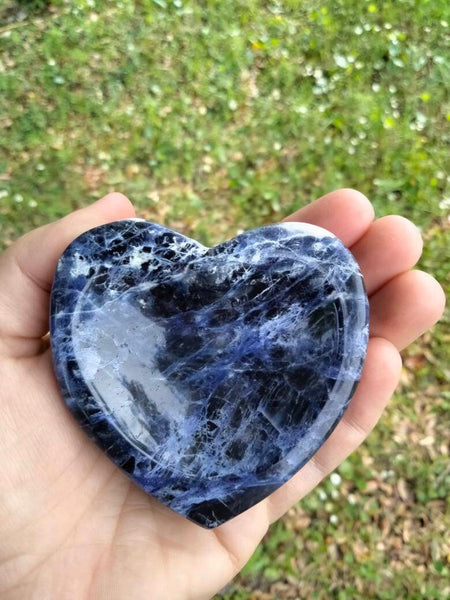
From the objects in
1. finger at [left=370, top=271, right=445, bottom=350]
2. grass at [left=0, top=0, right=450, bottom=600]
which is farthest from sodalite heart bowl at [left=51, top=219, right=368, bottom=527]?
grass at [left=0, top=0, right=450, bottom=600]

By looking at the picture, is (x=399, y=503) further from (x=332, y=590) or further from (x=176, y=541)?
(x=176, y=541)

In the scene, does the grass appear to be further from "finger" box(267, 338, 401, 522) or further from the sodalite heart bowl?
the sodalite heart bowl

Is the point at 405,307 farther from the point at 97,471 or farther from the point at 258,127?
the point at 258,127

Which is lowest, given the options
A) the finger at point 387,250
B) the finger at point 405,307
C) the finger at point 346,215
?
the finger at point 405,307

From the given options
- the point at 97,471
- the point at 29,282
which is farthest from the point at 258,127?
the point at 97,471

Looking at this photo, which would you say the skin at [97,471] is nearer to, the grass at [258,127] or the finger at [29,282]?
the finger at [29,282]

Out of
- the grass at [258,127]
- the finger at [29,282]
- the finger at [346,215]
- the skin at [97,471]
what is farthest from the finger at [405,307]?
the finger at [29,282]

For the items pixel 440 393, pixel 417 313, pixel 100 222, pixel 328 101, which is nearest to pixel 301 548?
pixel 440 393
